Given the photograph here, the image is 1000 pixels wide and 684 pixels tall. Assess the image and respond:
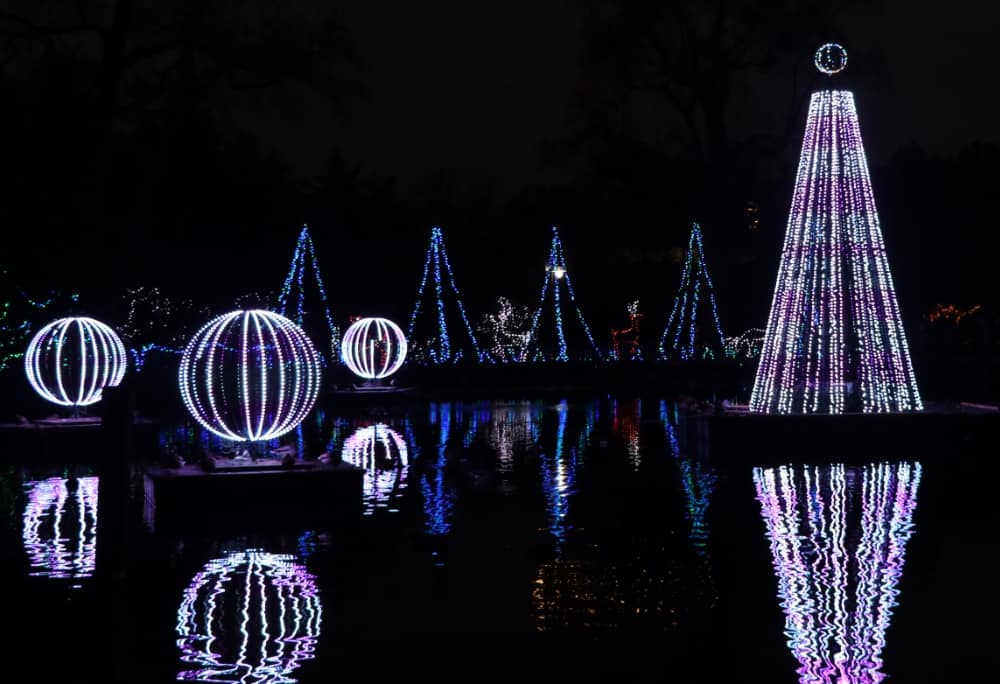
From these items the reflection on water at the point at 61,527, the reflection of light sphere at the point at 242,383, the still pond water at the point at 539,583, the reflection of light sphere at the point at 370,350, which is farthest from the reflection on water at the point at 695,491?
the reflection of light sphere at the point at 370,350

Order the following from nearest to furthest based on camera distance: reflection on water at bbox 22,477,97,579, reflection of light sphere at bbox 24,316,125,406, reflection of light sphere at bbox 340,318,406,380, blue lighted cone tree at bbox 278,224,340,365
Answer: reflection on water at bbox 22,477,97,579 → reflection of light sphere at bbox 24,316,125,406 → reflection of light sphere at bbox 340,318,406,380 → blue lighted cone tree at bbox 278,224,340,365

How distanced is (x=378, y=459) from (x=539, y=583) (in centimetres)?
948

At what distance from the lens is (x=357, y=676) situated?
7531 millimetres

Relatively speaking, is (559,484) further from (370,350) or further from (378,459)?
(370,350)

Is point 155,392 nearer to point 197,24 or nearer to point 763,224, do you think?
point 197,24

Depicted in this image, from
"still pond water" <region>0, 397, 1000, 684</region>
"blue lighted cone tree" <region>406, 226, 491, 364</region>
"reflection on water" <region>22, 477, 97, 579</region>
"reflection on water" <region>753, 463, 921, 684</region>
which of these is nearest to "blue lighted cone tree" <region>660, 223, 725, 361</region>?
"blue lighted cone tree" <region>406, 226, 491, 364</region>

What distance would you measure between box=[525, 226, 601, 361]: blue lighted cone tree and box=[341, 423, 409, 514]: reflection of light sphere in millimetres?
13793

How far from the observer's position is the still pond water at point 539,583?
7.84 metres

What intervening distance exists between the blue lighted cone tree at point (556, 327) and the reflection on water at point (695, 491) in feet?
56.5

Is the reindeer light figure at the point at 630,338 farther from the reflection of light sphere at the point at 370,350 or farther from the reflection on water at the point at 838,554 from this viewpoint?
the reflection on water at the point at 838,554

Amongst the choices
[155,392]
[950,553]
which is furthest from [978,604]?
[155,392]

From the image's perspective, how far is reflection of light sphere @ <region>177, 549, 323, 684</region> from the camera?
775 centimetres

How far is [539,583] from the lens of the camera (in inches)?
395

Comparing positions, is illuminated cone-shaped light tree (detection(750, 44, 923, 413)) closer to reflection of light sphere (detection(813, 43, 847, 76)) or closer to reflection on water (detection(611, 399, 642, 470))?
reflection of light sphere (detection(813, 43, 847, 76))
